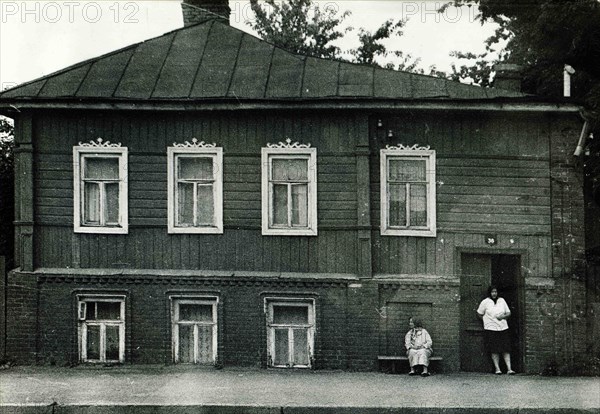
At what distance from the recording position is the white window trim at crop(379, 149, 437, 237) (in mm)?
11391

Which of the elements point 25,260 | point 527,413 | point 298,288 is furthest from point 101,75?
point 527,413

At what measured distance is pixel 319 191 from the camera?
11508 millimetres

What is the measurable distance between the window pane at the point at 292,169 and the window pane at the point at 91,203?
132 inches

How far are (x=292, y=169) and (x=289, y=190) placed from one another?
40 centimetres

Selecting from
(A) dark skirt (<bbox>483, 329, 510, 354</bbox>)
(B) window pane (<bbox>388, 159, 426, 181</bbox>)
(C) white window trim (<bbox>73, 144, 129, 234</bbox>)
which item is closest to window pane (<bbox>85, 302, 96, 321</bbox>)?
(C) white window trim (<bbox>73, 144, 129, 234</bbox>)

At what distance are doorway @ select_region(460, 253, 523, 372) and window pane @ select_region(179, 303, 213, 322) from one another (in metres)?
4.77

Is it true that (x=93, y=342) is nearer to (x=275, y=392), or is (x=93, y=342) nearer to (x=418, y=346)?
(x=275, y=392)

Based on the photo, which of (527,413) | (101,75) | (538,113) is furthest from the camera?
(101,75)

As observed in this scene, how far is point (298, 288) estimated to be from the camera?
11.4m

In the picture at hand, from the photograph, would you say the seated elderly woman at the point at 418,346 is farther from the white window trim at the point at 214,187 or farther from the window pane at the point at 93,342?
the window pane at the point at 93,342

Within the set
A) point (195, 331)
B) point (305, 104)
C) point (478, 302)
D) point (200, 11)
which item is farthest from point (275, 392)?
point (200, 11)

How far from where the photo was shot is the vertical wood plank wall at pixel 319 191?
37.2 ft

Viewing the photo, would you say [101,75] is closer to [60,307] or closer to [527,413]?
[60,307]

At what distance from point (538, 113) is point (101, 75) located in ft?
26.8
